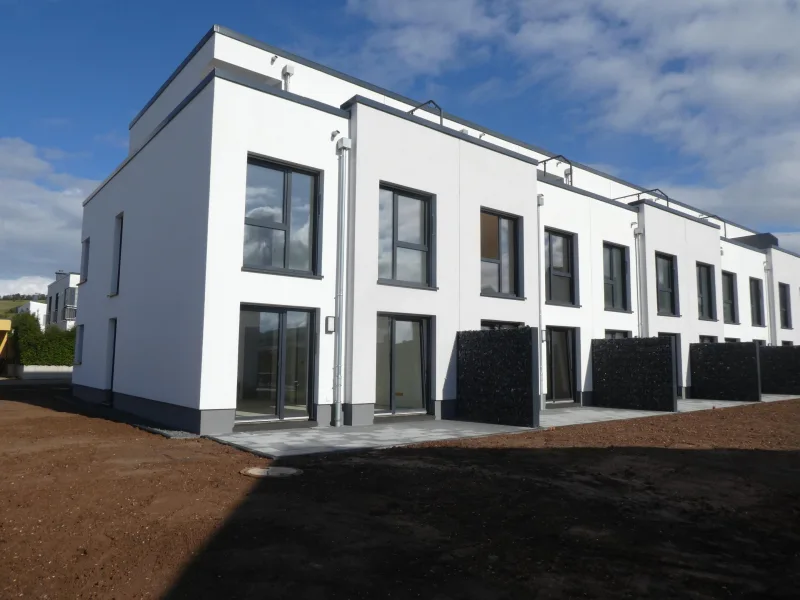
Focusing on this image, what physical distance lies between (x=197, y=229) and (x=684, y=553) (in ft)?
27.7

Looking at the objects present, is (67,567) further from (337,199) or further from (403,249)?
(403,249)

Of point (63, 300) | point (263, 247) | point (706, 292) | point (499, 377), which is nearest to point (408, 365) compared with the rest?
point (499, 377)

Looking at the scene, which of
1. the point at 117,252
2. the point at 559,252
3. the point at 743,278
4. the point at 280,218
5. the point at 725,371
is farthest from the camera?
the point at 743,278

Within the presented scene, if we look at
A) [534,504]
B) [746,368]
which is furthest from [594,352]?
[534,504]

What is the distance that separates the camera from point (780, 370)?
2116 centimetres

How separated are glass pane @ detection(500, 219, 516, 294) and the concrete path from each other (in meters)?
3.88

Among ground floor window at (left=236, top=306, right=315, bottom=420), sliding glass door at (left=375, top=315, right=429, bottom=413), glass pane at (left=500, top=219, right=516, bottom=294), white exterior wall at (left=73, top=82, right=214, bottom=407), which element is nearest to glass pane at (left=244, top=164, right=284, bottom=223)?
white exterior wall at (left=73, top=82, right=214, bottom=407)

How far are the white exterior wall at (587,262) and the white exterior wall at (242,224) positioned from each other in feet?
21.8

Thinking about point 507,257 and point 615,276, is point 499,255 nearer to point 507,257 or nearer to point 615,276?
point 507,257

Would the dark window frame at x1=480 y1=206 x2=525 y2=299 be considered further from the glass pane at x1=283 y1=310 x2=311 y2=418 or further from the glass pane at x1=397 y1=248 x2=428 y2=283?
the glass pane at x1=283 y1=310 x2=311 y2=418

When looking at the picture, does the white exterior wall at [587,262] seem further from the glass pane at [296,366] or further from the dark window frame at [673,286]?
the glass pane at [296,366]

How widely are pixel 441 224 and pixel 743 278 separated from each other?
1758cm

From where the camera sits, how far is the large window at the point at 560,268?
15375 mm

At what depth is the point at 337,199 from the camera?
1096 cm
